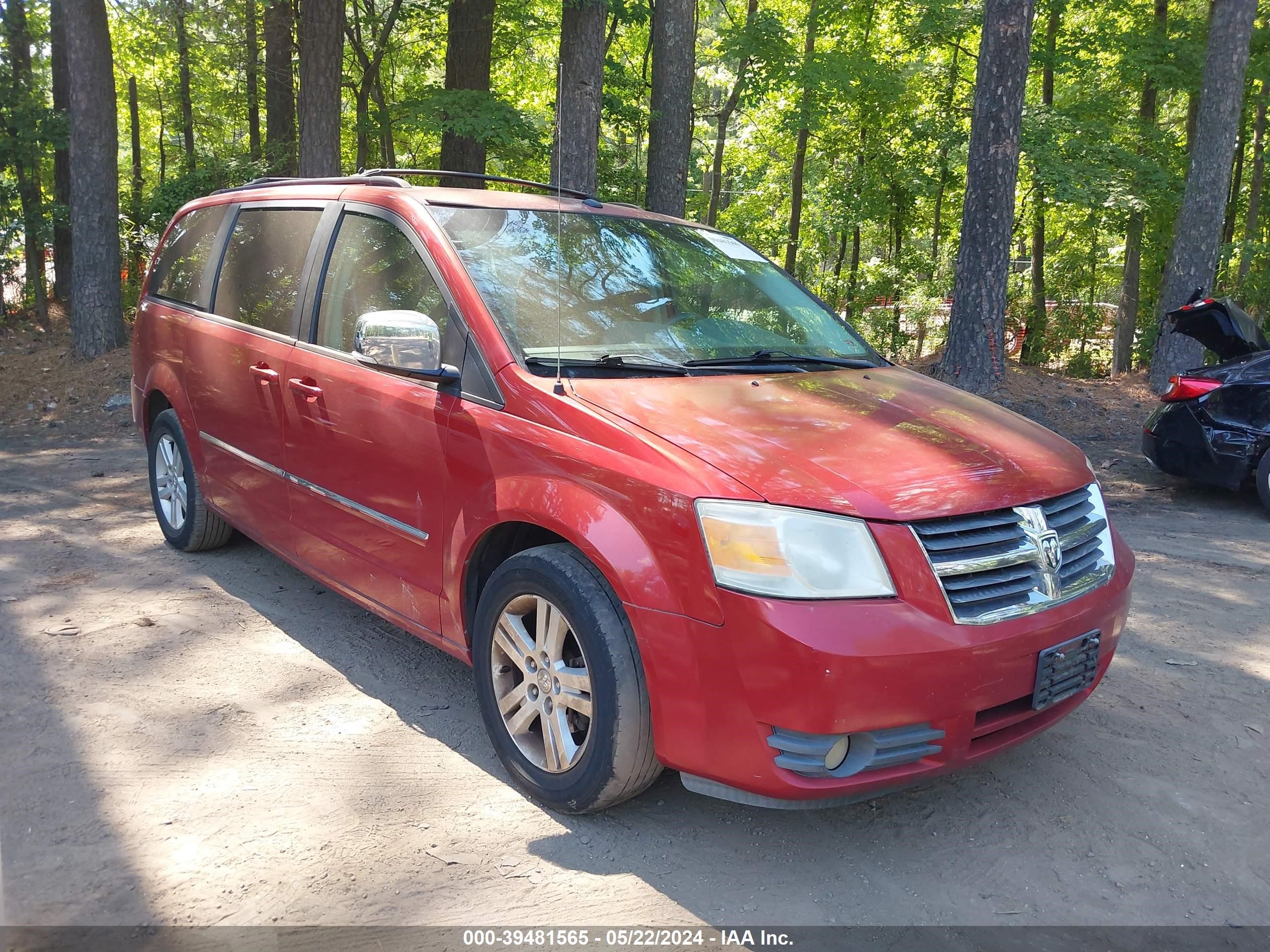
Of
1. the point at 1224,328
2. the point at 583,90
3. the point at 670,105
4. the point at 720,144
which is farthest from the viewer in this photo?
the point at 720,144

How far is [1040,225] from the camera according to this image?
67.6ft

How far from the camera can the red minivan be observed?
2619 millimetres

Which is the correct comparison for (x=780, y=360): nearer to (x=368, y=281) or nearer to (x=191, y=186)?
(x=368, y=281)

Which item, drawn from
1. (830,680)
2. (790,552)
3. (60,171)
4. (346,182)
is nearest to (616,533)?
(790,552)

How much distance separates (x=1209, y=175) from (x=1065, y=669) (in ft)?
36.6

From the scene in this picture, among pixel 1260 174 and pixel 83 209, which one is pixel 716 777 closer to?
pixel 83 209

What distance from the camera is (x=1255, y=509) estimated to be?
25.0ft

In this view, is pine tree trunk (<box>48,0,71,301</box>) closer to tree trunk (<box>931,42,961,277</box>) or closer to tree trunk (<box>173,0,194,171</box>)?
tree trunk (<box>173,0,194,171</box>)

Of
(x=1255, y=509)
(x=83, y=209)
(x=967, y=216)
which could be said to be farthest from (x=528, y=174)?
(x=1255, y=509)

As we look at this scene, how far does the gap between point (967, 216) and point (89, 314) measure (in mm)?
10621

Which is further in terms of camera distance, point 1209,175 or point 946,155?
point 946,155

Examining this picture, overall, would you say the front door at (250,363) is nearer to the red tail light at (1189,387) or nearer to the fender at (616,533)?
the fender at (616,533)

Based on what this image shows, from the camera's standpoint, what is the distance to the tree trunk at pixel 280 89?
16.0m

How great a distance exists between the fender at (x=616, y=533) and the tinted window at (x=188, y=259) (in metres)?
2.81
